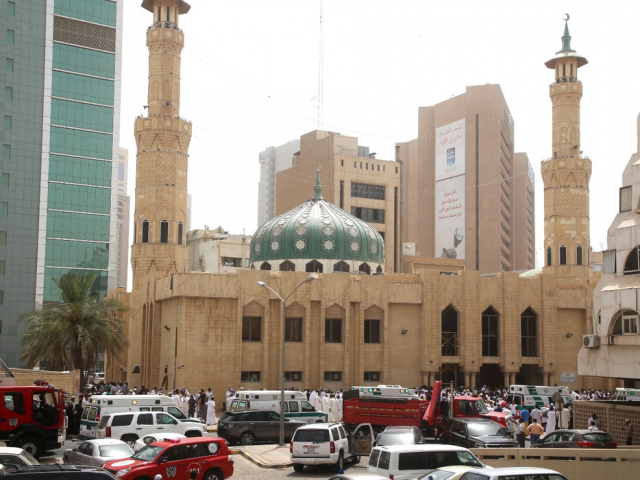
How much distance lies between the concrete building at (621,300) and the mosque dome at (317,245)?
2421 cm

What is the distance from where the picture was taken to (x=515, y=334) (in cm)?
4309

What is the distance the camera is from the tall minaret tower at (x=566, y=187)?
48812 millimetres

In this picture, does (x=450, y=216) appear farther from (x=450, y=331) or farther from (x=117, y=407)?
(x=117, y=407)

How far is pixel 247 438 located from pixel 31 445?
688 cm

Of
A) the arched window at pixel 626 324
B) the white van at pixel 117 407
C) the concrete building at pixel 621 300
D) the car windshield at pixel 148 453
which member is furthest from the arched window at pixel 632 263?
the white van at pixel 117 407

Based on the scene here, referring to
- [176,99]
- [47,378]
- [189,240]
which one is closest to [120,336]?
[47,378]

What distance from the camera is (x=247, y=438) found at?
2438 cm

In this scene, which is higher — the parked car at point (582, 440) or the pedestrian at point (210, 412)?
the parked car at point (582, 440)

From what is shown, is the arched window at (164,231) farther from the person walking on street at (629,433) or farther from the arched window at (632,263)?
the person walking on street at (629,433)

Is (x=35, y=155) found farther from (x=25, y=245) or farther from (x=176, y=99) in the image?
(x=176, y=99)

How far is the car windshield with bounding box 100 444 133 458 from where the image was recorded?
16656 millimetres

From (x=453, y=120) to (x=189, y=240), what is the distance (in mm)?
32601

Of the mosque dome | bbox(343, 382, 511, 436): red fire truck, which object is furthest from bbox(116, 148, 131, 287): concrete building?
bbox(343, 382, 511, 436): red fire truck

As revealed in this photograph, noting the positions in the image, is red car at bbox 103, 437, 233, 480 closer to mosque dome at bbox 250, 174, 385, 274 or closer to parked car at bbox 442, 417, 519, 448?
parked car at bbox 442, 417, 519, 448
